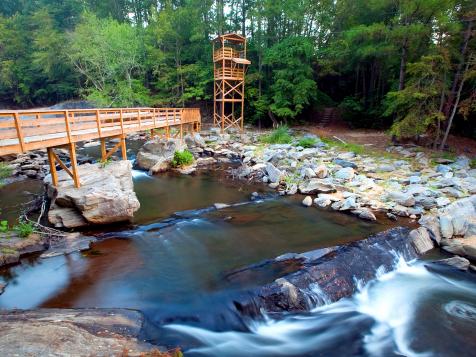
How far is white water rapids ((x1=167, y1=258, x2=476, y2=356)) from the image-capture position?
478cm

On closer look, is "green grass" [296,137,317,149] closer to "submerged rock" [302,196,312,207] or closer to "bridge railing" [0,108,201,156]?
"submerged rock" [302,196,312,207]

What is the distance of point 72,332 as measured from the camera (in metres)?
3.88

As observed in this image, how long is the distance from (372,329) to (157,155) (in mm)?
12783

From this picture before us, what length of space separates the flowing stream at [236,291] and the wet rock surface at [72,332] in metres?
0.40

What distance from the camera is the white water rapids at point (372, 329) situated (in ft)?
15.7

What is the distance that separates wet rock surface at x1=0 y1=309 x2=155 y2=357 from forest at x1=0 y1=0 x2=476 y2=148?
1405cm

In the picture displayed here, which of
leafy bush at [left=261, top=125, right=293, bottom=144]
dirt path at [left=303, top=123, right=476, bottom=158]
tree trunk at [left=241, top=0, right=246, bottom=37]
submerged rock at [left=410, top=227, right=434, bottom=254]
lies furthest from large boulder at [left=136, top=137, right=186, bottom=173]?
tree trunk at [left=241, top=0, right=246, bottom=37]

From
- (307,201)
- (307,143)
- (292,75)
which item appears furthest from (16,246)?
(292,75)

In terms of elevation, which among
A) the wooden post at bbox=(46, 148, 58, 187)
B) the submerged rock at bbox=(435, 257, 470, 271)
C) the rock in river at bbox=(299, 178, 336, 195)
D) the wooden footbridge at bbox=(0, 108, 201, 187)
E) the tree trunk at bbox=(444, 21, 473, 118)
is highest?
the tree trunk at bbox=(444, 21, 473, 118)

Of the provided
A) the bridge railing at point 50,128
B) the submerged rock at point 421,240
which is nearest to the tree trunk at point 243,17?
the bridge railing at point 50,128

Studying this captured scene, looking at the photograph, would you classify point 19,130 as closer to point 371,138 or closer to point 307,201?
point 307,201

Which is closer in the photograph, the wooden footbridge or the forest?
the wooden footbridge

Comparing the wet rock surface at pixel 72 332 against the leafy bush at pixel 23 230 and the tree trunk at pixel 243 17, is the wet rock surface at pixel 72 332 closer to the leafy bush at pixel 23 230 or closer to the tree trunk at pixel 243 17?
the leafy bush at pixel 23 230

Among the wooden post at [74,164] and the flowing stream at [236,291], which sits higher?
the wooden post at [74,164]
